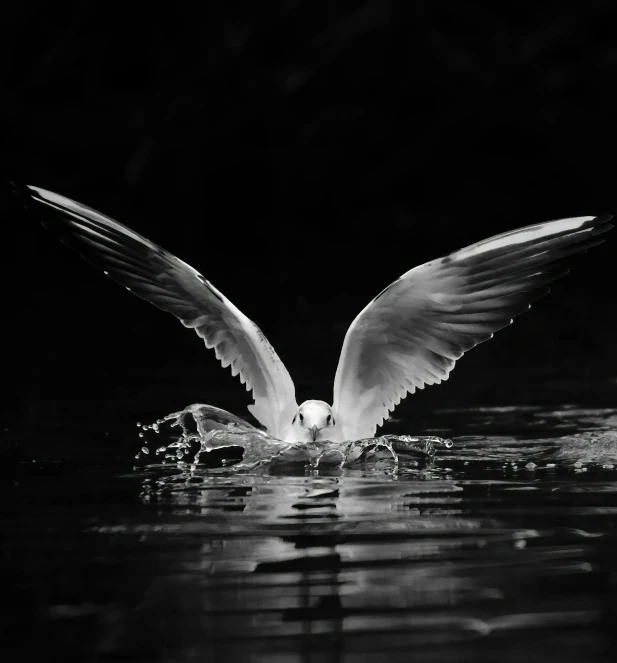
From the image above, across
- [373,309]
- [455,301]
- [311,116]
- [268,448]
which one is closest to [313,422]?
[268,448]

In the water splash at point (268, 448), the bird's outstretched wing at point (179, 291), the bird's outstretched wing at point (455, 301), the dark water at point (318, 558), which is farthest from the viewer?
the bird's outstretched wing at point (179, 291)

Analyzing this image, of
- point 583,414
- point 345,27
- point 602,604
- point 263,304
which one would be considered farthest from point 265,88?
point 602,604

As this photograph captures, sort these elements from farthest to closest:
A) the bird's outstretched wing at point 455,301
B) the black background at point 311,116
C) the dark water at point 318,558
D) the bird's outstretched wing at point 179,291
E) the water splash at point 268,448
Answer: the black background at point 311,116, the bird's outstretched wing at point 179,291, the water splash at point 268,448, the bird's outstretched wing at point 455,301, the dark water at point 318,558

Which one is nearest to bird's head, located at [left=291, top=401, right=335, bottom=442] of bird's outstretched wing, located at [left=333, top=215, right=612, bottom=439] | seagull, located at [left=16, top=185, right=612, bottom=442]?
seagull, located at [left=16, top=185, right=612, bottom=442]

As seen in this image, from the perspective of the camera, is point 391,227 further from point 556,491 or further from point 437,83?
point 556,491

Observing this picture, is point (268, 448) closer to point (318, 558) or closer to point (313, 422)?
point (313, 422)

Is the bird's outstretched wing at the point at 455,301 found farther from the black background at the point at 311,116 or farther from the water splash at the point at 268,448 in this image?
the black background at the point at 311,116

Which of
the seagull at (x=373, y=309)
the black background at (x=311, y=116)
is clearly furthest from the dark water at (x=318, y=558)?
the black background at (x=311, y=116)
